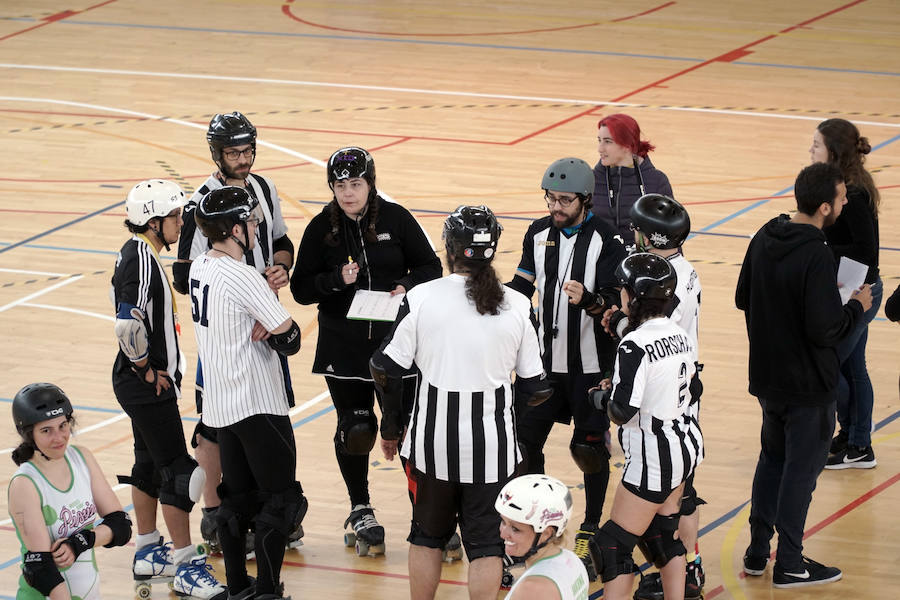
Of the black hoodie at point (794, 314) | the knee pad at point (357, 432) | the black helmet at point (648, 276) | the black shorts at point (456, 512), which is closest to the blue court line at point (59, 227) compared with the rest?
the knee pad at point (357, 432)

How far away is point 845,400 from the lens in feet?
23.7

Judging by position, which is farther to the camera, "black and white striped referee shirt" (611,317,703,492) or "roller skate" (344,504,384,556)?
"roller skate" (344,504,384,556)

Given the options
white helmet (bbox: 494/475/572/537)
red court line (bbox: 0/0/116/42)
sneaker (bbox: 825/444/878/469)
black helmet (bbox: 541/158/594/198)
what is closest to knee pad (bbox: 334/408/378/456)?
black helmet (bbox: 541/158/594/198)

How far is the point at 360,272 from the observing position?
6.22m

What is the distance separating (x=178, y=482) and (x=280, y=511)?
0.56 m

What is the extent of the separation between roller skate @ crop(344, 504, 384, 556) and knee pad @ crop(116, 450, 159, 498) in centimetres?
93

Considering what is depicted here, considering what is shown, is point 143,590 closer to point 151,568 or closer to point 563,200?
point 151,568

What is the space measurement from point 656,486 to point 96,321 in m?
5.27

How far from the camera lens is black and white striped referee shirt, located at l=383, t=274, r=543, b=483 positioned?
4.93 meters

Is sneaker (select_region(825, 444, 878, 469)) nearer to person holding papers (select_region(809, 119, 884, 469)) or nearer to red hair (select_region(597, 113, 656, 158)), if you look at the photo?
person holding papers (select_region(809, 119, 884, 469))

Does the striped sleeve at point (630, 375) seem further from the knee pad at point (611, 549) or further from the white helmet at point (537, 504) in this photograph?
the white helmet at point (537, 504)

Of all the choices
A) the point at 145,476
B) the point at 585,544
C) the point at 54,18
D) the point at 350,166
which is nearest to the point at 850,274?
the point at 585,544

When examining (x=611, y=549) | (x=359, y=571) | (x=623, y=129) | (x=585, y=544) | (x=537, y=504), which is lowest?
(x=359, y=571)

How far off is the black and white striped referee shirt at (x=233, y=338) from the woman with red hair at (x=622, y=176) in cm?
216
